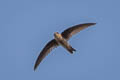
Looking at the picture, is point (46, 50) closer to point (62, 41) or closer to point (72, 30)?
point (62, 41)

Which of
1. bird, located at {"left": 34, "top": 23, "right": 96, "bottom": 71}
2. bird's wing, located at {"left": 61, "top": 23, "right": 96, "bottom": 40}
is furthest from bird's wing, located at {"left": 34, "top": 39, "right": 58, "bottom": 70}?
bird's wing, located at {"left": 61, "top": 23, "right": 96, "bottom": 40}

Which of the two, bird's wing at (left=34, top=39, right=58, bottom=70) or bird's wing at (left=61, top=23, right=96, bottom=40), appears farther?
bird's wing at (left=34, top=39, right=58, bottom=70)

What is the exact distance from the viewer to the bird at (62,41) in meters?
26.3

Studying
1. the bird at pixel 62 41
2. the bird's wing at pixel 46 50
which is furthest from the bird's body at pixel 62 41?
the bird's wing at pixel 46 50

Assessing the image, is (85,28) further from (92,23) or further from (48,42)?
(48,42)

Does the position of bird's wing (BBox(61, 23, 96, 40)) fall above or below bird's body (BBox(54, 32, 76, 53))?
above

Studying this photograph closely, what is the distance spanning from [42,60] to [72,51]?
2.66 metres

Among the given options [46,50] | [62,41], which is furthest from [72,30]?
[46,50]

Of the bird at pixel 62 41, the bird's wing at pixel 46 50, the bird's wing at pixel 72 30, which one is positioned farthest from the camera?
the bird's wing at pixel 46 50

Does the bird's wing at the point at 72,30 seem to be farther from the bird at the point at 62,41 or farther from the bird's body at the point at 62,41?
the bird's body at the point at 62,41

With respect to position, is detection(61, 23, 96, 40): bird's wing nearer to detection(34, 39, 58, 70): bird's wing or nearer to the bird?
the bird

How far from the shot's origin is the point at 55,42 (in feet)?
90.2

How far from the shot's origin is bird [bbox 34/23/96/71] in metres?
26.3

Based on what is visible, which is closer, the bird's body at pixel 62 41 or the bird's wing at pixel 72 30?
the bird's body at pixel 62 41
